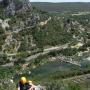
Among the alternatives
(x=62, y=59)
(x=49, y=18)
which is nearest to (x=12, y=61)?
(x=62, y=59)

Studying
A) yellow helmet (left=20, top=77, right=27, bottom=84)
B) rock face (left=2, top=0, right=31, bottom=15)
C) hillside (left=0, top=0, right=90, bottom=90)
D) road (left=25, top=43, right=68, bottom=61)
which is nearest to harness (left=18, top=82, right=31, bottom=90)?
yellow helmet (left=20, top=77, right=27, bottom=84)

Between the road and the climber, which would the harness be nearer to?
the climber

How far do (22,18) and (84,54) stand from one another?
24381 mm

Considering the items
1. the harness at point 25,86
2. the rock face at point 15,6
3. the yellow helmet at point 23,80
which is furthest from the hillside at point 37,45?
the yellow helmet at point 23,80

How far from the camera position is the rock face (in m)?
Answer: 128

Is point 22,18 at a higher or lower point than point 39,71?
higher

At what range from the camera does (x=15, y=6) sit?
5148 inches

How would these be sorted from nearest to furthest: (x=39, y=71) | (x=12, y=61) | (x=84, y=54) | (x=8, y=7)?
1. (x=39, y=71)
2. (x=12, y=61)
3. (x=84, y=54)
4. (x=8, y=7)

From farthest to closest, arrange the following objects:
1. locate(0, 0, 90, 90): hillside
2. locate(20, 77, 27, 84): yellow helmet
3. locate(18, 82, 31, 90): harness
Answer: locate(0, 0, 90, 90): hillside → locate(18, 82, 31, 90): harness → locate(20, 77, 27, 84): yellow helmet

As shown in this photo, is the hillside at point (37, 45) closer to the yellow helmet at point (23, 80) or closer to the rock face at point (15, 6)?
the rock face at point (15, 6)

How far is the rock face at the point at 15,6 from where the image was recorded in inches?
5022

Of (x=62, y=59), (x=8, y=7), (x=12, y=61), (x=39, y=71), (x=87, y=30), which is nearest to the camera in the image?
(x=39, y=71)

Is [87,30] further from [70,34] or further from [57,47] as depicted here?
[57,47]

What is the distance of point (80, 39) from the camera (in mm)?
137500
